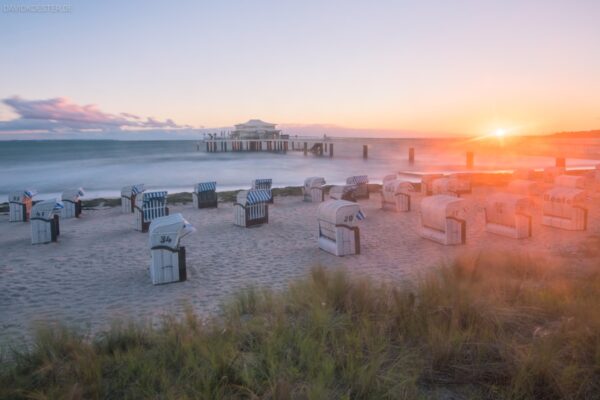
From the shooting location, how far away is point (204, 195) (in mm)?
15641

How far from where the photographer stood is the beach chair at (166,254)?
7.14 metres

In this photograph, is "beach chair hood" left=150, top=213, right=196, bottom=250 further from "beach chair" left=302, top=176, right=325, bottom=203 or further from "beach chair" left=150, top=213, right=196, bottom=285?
"beach chair" left=302, top=176, right=325, bottom=203

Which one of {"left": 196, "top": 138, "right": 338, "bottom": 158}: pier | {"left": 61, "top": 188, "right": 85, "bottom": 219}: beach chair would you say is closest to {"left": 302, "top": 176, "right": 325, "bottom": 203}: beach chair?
{"left": 61, "top": 188, "right": 85, "bottom": 219}: beach chair

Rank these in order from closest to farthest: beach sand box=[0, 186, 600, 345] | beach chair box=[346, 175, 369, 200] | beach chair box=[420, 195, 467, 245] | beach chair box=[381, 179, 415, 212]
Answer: beach sand box=[0, 186, 600, 345] → beach chair box=[420, 195, 467, 245] → beach chair box=[381, 179, 415, 212] → beach chair box=[346, 175, 369, 200]

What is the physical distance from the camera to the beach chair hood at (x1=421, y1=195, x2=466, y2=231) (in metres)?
9.59

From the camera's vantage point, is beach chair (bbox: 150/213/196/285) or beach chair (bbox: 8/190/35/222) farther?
beach chair (bbox: 8/190/35/222)

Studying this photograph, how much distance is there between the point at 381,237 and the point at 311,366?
7181mm

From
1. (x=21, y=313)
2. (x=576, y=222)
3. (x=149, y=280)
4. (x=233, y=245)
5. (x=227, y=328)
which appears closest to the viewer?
(x=227, y=328)

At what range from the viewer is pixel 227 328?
4.33 m

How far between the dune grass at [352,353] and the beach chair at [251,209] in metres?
6.87

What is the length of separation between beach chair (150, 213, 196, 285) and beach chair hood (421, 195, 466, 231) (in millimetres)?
5586

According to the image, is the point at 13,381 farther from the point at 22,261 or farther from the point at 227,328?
the point at 22,261

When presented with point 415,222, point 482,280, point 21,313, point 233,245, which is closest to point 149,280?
point 21,313

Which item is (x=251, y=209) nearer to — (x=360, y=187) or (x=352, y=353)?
(x=360, y=187)
